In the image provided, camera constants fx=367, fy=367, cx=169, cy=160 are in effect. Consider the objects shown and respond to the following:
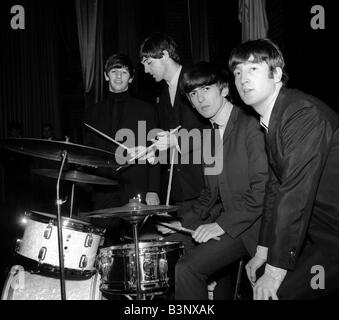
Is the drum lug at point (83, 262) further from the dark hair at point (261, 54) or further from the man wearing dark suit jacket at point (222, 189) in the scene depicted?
the dark hair at point (261, 54)

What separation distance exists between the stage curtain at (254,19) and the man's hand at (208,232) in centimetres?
413

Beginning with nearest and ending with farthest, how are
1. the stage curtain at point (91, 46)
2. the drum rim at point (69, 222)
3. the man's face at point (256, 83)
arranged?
the man's face at point (256, 83) < the drum rim at point (69, 222) < the stage curtain at point (91, 46)

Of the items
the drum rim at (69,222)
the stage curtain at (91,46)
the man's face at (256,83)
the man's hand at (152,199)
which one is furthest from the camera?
the stage curtain at (91,46)

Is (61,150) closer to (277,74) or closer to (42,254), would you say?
(42,254)

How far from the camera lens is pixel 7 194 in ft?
24.7

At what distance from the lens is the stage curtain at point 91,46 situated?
277 inches

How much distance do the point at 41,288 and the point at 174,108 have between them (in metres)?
1.69

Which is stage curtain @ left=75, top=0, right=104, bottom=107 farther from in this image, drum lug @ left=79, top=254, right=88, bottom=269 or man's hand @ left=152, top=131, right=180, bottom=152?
drum lug @ left=79, top=254, right=88, bottom=269

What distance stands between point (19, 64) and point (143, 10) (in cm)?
303

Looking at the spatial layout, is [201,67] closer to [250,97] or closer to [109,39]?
[250,97]

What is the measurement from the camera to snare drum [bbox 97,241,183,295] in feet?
7.60

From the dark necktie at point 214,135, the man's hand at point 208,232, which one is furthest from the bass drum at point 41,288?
the dark necktie at point 214,135

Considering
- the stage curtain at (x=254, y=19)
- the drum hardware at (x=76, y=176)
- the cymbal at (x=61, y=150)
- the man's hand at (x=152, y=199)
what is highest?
the stage curtain at (x=254, y=19)

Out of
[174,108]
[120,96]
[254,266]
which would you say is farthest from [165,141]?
[254,266]
